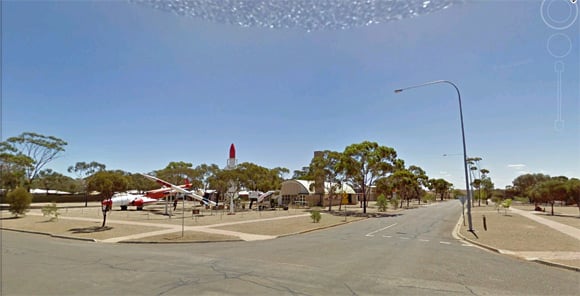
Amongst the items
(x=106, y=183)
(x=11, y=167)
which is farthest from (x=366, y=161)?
(x=11, y=167)

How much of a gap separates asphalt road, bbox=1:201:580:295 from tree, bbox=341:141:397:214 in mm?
31446

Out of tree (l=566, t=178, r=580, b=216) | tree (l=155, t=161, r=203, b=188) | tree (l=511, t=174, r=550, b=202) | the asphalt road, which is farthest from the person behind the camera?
tree (l=511, t=174, r=550, b=202)

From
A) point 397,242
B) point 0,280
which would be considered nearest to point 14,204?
point 0,280

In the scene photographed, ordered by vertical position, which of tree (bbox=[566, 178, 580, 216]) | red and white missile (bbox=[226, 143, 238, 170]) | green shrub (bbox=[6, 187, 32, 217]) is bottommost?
green shrub (bbox=[6, 187, 32, 217])

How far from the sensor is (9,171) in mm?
53656

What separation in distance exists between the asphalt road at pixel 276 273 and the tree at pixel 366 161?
3145 cm

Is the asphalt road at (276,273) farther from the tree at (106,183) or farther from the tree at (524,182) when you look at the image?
the tree at (524,182)

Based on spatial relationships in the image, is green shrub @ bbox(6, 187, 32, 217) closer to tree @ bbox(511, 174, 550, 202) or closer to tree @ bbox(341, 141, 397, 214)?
tree @ bbox(341, 141, 397, 214)

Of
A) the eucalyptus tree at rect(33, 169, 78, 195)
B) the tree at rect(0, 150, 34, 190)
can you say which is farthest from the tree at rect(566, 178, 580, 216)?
the eucalyptus tree at rect(33, 169, 78, 195)

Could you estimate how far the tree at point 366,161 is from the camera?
45.3 meters

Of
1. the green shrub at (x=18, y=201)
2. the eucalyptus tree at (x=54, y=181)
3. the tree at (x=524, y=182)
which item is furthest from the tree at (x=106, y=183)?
the tree at (x=524, y=182)

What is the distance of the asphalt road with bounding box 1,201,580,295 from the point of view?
25.2 ft

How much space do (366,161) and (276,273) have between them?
38.2 metres

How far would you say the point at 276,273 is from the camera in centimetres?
922
